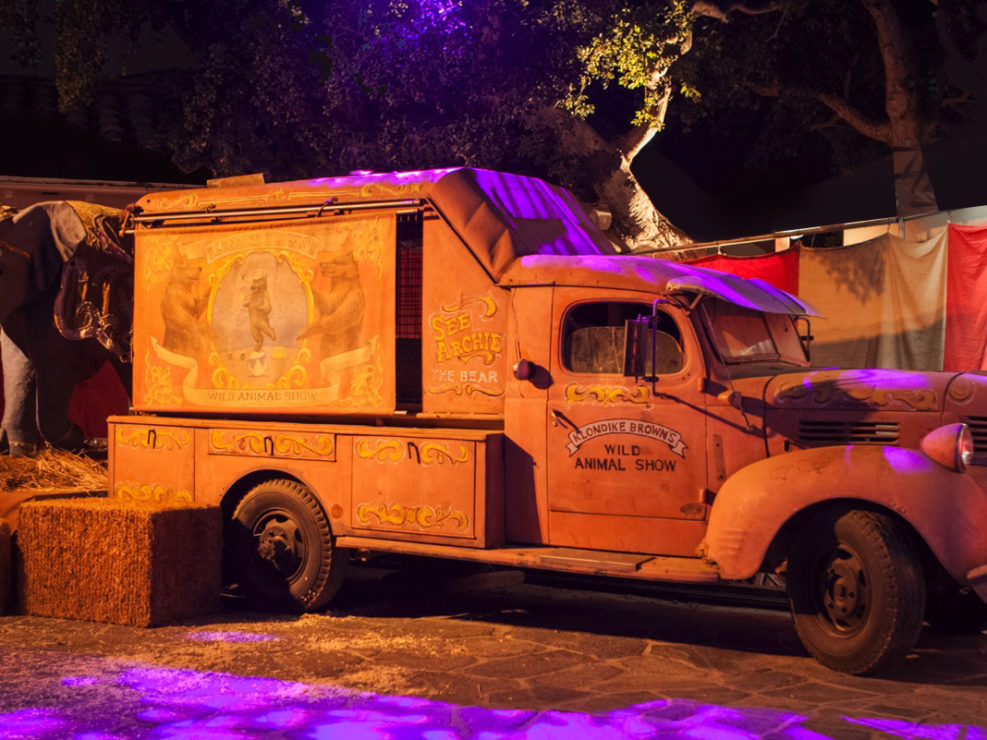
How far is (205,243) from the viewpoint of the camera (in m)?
9.60

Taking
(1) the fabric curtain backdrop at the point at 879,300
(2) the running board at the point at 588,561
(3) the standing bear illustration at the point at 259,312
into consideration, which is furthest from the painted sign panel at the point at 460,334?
(1) the fabric curtain backdrop at the point at 879,300

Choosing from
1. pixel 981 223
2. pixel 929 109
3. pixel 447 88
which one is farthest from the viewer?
pixel 447 88

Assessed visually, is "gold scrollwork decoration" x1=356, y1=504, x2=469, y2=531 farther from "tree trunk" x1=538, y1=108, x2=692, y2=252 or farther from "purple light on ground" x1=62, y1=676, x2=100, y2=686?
"tree trunk" x1=538, y1=108, x2=692, y2=252

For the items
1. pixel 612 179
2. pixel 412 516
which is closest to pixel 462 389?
pixel 412 516

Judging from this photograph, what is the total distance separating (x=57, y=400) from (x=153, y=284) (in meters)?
2.96

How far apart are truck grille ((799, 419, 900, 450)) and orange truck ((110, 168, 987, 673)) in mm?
13

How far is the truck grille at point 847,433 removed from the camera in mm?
7121

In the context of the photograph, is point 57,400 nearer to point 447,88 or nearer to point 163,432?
point 163,432

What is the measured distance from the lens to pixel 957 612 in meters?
8.16

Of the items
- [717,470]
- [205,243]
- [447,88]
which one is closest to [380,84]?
[447,88]

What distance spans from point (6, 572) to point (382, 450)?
9.97ft

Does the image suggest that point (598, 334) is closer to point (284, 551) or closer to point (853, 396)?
point (853, 396)

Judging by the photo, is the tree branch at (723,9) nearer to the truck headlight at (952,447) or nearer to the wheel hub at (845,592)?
the truck headlight at (952,447)

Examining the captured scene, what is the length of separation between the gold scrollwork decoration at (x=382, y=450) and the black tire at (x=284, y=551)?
63cm
